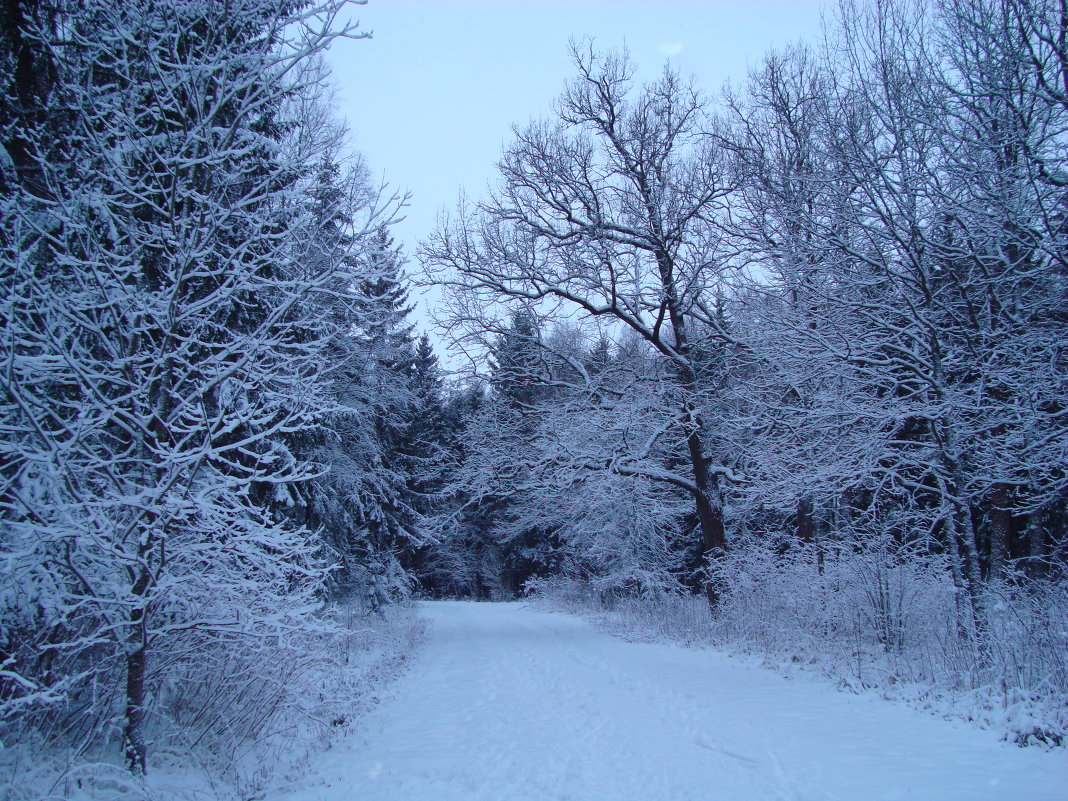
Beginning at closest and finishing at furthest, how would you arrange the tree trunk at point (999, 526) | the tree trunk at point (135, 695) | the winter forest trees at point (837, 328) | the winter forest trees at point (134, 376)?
the winter forest trees at point (134, 376)
the tree trunk at point (135, 695)
the winter forest trees at point (837, 328)
the tree trunk at point (999, 526)

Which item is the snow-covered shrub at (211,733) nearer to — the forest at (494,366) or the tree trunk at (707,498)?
the forest at (494,366)

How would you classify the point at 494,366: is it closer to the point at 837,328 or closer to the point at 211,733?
the point at 837,328

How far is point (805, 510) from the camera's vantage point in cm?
1452

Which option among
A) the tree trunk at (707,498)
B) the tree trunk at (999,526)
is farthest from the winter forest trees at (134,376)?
the tree trunk at (999,526)

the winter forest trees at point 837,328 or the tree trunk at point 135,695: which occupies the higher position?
the winter forest trees at point 837,328

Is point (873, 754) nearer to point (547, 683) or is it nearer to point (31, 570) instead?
point (547, 683)

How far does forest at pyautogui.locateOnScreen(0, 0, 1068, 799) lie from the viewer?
399cm

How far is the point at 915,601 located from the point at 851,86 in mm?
7644

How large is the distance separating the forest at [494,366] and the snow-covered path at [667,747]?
62 centimetres

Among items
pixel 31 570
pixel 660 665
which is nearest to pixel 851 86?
pixel 660 665

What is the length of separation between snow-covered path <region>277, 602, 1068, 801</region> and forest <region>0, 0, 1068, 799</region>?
621 millimetres

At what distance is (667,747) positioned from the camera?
208 inches

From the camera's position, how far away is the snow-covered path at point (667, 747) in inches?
167

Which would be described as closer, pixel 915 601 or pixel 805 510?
pixel 915 601
